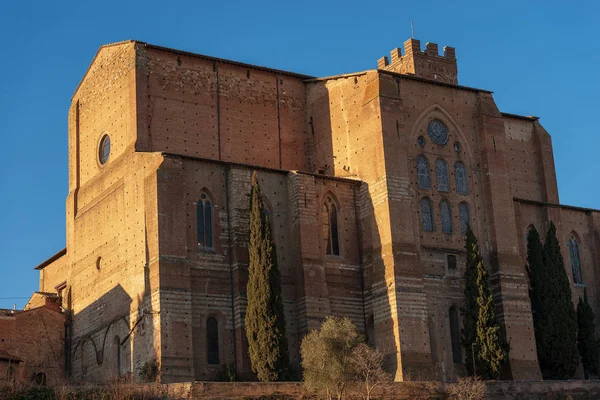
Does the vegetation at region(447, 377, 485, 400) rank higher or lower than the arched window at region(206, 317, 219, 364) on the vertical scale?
lower

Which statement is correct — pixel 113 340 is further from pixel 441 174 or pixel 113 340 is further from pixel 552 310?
pixel 552 310

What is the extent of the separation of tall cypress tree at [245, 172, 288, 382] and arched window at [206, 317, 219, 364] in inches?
65.4

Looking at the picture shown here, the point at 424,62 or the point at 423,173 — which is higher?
the point at 424,62

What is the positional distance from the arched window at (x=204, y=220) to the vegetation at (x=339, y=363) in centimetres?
645

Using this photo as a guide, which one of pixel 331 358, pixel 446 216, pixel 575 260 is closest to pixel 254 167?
pixel 446 216

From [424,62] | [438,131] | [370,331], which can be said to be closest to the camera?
[370,331]

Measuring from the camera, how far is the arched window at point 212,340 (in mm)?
41062

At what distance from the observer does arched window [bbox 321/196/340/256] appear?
4456 cm

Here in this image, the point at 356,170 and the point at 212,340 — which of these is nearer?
the point at 212,340

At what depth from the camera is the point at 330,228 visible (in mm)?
44812

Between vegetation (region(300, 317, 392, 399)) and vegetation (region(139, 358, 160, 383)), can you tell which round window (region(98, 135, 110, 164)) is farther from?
vegetation (region(300, 317, 392, 399))

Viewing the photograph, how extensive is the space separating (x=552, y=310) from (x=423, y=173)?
24.5 ft

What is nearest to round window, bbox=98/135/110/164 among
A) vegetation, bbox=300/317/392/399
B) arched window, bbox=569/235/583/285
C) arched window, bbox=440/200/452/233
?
vegetation, bbox=300/317/392/399

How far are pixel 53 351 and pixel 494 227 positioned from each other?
60.2 feet
